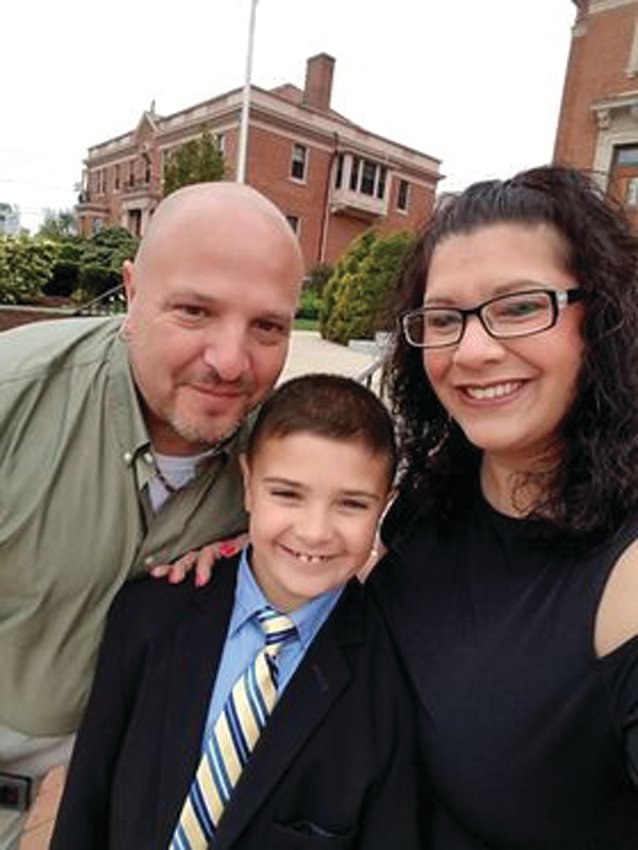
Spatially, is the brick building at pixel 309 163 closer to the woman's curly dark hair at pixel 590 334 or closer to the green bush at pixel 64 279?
the green bush at pixel 64 279

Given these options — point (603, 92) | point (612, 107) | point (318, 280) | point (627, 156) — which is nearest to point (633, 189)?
point (627, 156)

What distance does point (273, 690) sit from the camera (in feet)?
4.98

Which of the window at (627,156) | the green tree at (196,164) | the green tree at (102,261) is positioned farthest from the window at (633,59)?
the green tree at (102,261)

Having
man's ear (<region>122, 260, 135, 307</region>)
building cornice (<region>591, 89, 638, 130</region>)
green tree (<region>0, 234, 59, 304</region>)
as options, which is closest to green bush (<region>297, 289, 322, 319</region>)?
green tree (<region>0, 234, 59, 304</region>)

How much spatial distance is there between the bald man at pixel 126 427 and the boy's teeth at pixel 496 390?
1.95 ft

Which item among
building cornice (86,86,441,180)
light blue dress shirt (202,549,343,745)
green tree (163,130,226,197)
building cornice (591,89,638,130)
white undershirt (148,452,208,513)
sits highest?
building cornice (86,86,441,180)

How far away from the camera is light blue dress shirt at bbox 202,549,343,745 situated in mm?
1547

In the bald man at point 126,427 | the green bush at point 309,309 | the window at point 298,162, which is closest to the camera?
the bald man at point 126,427

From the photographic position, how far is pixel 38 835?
2.51 meters

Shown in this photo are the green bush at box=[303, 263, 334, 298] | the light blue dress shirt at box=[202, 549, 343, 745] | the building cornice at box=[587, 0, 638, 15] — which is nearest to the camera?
the light blue dress shirt at box=[202, 549, 343, 745]

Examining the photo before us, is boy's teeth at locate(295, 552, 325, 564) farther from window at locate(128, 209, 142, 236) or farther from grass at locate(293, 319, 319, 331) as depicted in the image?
window at locate(128, 209, 142, 236)

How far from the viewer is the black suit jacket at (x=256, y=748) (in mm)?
1427

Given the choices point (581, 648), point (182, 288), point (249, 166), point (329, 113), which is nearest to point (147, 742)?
point (581, 648)

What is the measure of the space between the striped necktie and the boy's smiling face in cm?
21
